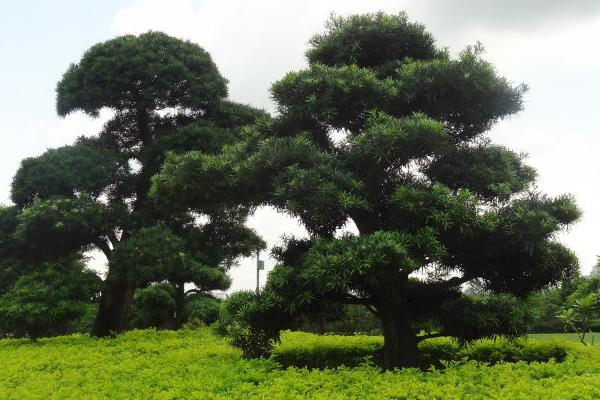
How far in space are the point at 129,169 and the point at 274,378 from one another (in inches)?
340

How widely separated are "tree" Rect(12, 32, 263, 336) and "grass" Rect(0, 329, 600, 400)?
8.95 ft

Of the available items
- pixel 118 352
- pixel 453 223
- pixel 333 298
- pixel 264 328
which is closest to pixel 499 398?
pixel 453 223

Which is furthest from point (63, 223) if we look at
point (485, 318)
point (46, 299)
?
point (485, 318)

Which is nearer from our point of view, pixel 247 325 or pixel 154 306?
pixel 247 325

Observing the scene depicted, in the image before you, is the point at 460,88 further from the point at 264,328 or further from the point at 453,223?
the point at 264,328

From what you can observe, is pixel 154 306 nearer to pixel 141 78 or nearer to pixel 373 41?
pixel 141 78

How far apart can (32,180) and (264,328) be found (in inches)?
304

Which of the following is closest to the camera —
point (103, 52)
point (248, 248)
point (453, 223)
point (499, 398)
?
point (499, 398)

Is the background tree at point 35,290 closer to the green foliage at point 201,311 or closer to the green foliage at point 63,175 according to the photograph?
the green foliage at point 63,175

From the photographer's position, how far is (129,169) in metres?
13.5

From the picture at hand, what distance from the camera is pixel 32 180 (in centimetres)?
1255

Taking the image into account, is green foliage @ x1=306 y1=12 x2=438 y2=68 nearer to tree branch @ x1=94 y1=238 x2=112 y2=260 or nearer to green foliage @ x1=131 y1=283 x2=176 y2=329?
tree branch @ x1=94 y1=238 x2=112 y2=260

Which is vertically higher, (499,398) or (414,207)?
(414,207)

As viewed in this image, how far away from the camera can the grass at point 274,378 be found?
540 centimetres
